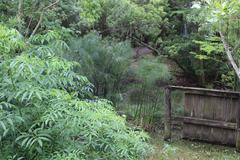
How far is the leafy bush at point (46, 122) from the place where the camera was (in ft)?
6.66

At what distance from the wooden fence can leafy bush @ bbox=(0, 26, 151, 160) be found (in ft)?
12.5

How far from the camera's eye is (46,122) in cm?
198

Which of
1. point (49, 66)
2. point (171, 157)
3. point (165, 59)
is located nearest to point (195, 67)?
point (165, 59)

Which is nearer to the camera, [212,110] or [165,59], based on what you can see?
[212,110]

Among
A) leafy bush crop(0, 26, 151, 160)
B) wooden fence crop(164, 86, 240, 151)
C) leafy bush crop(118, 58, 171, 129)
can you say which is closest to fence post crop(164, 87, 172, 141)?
wooden fence crop(164, 86, 240, 151)

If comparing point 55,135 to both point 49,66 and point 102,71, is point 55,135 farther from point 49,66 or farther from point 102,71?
point 102,71

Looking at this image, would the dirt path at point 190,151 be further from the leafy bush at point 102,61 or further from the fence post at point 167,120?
the leafy bush at point 102,61

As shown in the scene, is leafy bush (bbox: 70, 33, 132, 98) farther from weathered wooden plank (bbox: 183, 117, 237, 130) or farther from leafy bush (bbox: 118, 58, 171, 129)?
weathered wooden plank (bbox: 183, 117, 237, 130)

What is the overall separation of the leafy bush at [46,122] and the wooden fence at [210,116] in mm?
3815

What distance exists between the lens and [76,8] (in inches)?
259

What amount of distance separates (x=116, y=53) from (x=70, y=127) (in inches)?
171

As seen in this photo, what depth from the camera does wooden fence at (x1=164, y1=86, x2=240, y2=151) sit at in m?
5.82

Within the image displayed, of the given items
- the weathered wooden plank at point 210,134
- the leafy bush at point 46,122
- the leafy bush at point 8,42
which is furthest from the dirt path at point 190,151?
the leafy bush at point 8,42

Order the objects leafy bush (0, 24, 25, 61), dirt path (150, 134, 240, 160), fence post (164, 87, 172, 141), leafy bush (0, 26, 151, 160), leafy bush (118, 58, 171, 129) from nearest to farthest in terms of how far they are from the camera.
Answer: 1. leafy bush (0, 26, 151, 160)
2. leafy bush (0, 24, 25, 61)
3. dirt path (150, 134, 240, 160)
4. fence post (164, 87, 172, 141)
5. leafy bush (118, 58, 171, 129)
